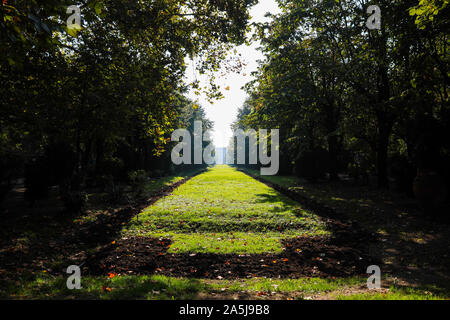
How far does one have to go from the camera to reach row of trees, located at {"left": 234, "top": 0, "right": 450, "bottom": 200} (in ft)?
33.6

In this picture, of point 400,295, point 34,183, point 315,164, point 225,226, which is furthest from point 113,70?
point 315,164

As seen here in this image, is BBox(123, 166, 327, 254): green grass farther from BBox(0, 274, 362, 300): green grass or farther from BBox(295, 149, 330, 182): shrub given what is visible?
BBox(295, 149, 330, 182): shrub

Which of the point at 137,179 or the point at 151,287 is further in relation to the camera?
the point at 137,179

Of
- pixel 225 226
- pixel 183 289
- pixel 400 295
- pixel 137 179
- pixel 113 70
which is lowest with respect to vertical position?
pixel 225 226

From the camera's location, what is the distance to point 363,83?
15672 mm

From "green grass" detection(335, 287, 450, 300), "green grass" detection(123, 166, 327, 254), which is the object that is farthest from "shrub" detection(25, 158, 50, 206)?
"green grass" detection(335, 287, 450, 300)

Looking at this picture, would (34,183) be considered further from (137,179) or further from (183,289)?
(183,289)

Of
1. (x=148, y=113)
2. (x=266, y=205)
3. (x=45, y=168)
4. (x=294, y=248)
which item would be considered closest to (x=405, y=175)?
(x=266, y=205)

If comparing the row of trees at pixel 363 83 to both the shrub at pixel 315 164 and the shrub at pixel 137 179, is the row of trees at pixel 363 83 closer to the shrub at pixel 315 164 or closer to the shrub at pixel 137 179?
the shrub at pixel 315 164

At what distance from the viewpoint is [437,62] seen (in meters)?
10.5

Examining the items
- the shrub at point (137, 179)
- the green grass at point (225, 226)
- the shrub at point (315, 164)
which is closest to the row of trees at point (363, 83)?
the shrub at point (315, 164)

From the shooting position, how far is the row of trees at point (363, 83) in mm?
10242
